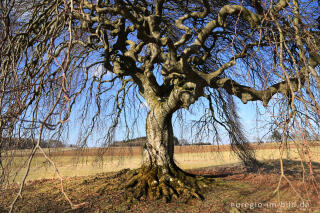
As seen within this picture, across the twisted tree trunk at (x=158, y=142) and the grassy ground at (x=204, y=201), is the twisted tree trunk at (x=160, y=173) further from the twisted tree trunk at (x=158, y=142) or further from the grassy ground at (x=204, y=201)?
the grassy ground at (x=204, y=201)

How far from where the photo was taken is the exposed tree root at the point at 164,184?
405 centimetres

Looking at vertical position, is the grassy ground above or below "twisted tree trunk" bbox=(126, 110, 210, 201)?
below

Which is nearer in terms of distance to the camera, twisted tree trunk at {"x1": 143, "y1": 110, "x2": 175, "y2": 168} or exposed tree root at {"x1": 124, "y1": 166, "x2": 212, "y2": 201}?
exposed tree root at {"x1": 124, "y1": 166, "x2": 212, "y2": 201}

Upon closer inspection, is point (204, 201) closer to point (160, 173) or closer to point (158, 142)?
point (160, 173)

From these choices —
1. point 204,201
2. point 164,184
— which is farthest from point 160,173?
point 204,201

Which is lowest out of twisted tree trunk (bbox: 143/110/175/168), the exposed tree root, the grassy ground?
the grassy ground

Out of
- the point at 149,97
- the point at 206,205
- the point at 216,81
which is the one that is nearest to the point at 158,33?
the point at 216,81

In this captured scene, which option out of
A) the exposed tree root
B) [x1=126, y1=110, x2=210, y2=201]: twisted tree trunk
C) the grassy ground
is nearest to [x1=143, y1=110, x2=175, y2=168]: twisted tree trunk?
[x1=126, y1=110, x2=210, y2=201]: twisted tree trunk

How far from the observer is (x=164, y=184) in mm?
4234

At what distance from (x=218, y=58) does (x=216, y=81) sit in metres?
1.81

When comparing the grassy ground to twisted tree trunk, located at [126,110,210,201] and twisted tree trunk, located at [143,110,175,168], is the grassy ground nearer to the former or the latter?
twisted tree trunk, located at [126,110,210,201]

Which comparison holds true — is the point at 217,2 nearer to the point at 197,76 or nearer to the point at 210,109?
the point at 197,76

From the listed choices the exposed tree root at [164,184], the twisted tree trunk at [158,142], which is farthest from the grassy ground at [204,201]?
the twisted tree trunk at [158,142]

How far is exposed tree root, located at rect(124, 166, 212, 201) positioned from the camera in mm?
4051
